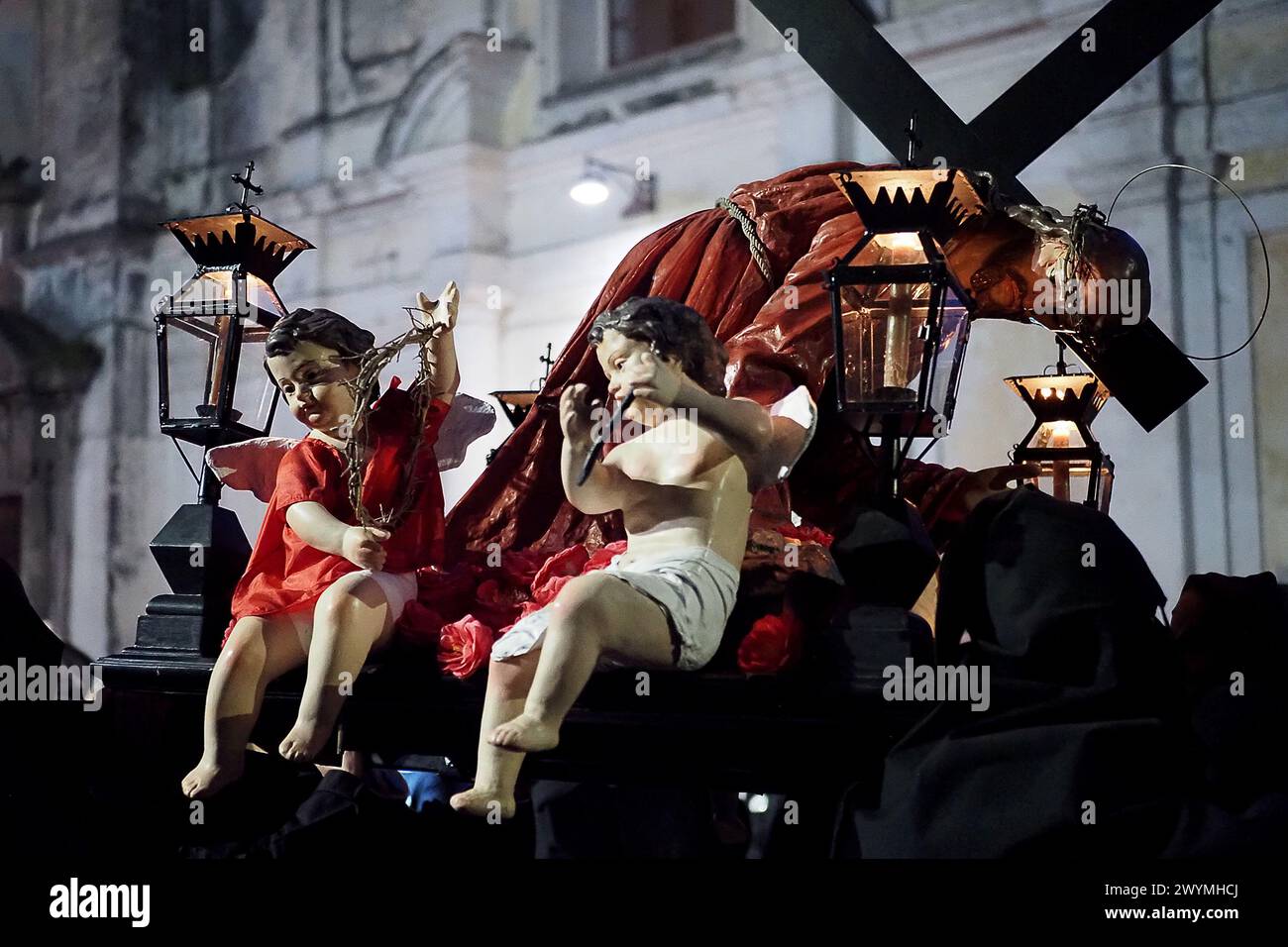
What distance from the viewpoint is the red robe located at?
120 inches

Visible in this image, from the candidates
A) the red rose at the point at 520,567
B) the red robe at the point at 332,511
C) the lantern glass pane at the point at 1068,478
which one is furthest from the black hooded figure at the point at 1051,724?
the lantern glass pane at the point at 1068,478

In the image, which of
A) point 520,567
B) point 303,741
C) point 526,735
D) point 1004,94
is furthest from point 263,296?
point 1004,94

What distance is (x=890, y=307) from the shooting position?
276cm

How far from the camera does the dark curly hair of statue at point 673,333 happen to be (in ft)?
8.89

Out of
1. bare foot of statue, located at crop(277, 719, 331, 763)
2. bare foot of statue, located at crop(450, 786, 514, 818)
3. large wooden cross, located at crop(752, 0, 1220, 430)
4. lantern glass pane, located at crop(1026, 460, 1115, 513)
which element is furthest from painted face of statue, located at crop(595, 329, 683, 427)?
large wooden cross, located at crop(752, 0, 1220, 430)

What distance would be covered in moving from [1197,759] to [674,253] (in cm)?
164

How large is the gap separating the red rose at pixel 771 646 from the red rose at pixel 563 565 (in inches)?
16.9

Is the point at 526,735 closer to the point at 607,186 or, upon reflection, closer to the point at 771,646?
the point at 771,646

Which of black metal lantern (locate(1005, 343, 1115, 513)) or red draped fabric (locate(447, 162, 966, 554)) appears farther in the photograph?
black metal lantern (locate(1005, 343, 1115, 513))

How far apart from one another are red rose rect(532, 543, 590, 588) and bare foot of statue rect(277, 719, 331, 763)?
0.51 metres

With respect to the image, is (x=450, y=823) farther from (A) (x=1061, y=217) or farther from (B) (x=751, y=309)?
(A) (x=1061, y=217)

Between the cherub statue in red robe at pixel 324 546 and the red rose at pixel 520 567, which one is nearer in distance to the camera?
the cherub statue in red robe at pixel 324 546

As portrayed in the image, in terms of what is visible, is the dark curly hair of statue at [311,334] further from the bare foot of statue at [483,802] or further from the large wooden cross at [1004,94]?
the large wooden cross at [1004,94]

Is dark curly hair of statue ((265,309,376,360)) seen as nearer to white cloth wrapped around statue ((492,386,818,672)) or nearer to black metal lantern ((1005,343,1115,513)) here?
white cloth wrapped around statue ((492,386,818,672))
